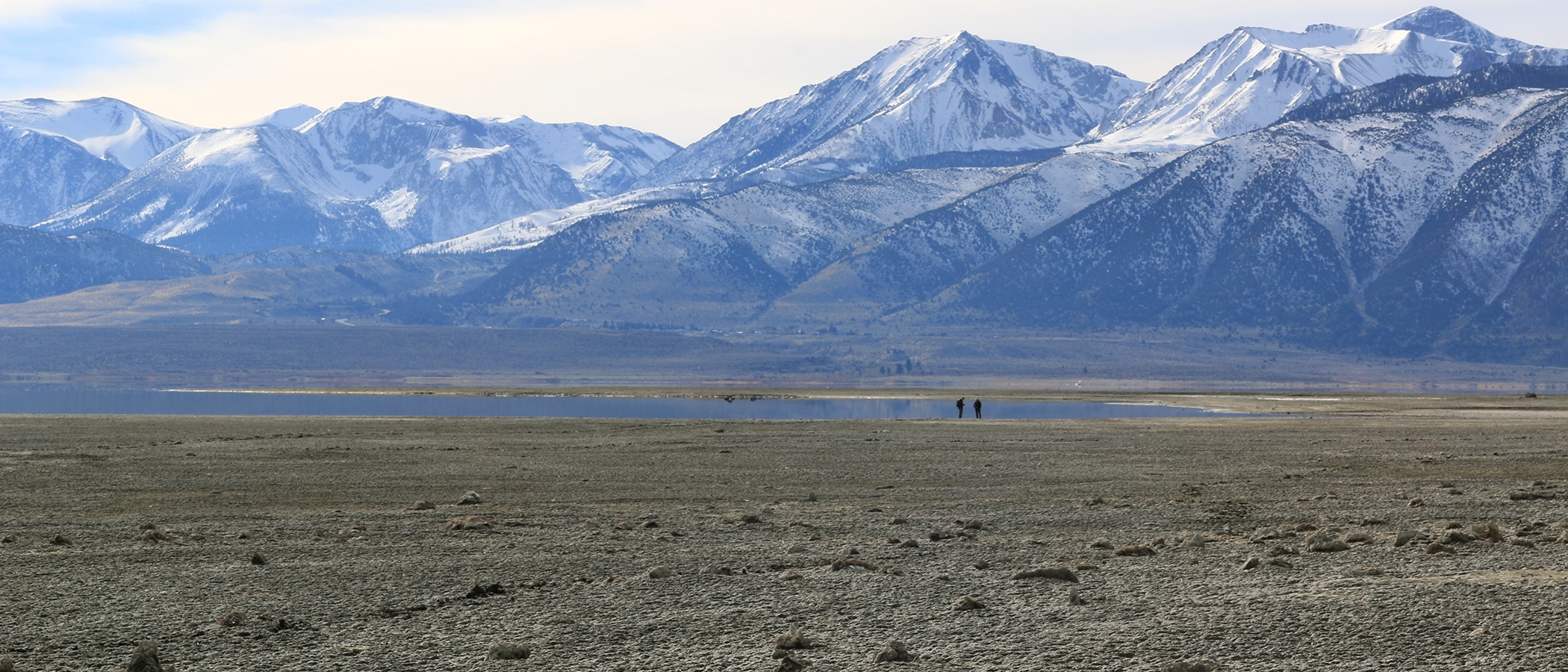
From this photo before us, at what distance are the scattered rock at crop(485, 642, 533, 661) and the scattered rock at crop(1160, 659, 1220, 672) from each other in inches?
259

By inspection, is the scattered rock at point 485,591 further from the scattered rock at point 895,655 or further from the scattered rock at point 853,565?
the scattered rock at point 895,655

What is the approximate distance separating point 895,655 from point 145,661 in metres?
7.45

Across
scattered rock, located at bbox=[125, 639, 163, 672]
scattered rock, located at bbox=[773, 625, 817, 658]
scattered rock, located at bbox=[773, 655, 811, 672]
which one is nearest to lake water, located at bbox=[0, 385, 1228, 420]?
scattered rock, located at bbox=[773, 625, 817, 658]

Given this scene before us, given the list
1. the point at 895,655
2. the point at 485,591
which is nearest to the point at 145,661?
the point at 485,591

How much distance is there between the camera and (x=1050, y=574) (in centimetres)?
2144

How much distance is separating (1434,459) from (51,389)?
15957 centimetres

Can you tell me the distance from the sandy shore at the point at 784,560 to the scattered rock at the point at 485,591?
0.04 m

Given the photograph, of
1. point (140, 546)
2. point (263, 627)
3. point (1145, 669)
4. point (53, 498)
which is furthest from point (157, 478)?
point (1145, 669)

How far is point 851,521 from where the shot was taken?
28375 millimetres

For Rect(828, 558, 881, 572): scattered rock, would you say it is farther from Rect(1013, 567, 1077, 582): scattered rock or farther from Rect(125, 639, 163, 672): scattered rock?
Rect(125, 639, 163, 672): scattered rock

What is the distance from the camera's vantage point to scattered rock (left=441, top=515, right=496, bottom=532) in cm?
2700

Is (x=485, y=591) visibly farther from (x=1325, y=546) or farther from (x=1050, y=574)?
(x=1325, y=546)

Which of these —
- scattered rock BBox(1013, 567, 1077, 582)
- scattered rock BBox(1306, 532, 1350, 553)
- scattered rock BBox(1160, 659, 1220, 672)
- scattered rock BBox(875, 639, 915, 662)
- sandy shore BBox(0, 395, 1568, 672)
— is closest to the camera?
scattered rock BBox(1160, 659, 1220, 672)

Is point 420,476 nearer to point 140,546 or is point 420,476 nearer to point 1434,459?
point 140,546
